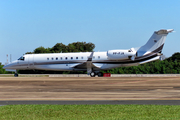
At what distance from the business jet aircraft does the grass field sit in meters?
25.5

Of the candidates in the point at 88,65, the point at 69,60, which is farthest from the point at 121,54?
the point at 69,60

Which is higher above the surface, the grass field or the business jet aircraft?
the business jet aircraft

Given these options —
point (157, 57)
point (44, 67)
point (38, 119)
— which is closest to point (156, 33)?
point (157, 57)

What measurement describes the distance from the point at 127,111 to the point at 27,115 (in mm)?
3102

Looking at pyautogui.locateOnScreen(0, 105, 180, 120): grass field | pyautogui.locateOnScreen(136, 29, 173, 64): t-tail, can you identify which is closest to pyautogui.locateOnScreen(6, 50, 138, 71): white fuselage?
pyautogui.locateOnScreen(136, 29, 173, 64): t-tail

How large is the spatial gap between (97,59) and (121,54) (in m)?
3.38

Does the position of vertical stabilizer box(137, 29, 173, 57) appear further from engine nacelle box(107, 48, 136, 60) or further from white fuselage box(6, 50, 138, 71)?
white fuselage box(6, 50, 138, 71)

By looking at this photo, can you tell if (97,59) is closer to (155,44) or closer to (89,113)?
(155,44)

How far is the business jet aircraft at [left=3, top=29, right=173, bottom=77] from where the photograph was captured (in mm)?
33812

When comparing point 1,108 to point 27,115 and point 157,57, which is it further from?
point 157,57

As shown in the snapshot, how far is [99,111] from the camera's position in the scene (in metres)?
8.37

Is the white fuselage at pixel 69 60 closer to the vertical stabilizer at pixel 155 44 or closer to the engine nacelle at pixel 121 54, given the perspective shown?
the engine nacelle at pixel 121 54

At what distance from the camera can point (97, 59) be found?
3550cm

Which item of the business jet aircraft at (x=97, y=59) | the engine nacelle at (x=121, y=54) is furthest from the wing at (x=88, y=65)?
the engine nacelle at (x=121, y=54)
